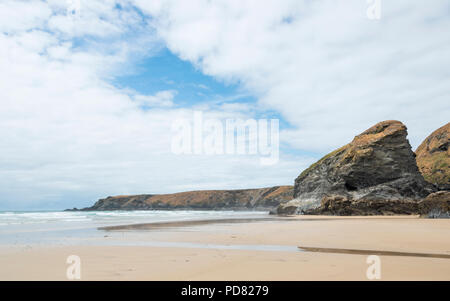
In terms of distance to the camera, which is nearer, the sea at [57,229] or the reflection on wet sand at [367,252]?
the reflection on wet sand at [367,252]

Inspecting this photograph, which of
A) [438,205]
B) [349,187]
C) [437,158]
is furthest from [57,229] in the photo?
[437,158]

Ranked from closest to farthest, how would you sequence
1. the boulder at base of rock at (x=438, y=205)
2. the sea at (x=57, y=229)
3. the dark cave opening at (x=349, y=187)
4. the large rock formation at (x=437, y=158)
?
the sea at (x=57, y=229) < the boulder at base of rock at (x=438, y=205) < the dark cave opening at (x=349, y=187) < the large rock formation at (x=437, y=158)

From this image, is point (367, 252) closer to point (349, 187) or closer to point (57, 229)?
point (57, 229)

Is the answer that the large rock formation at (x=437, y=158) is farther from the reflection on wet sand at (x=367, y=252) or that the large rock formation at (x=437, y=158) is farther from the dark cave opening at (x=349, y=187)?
the reflection on wet sand at (x=367, y=252)

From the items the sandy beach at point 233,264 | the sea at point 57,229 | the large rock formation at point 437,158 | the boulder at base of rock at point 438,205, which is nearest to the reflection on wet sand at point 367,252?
the sandy beach at point 233,264

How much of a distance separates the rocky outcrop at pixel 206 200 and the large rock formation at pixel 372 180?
64899 mm

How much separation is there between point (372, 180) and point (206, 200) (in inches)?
4403

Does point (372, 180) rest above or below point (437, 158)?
below

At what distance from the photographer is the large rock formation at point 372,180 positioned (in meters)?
37.2

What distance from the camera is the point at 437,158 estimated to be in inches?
2136

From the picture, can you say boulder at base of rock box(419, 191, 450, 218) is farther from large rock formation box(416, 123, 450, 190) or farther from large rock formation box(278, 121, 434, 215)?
large rock formation box(416, 123, 450, 190)

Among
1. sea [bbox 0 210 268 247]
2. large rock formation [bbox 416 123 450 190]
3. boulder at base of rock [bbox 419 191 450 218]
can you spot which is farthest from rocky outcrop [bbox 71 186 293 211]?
boulder at base of rock [bbox 419 191 450 218]

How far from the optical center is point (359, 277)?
17.7 feet

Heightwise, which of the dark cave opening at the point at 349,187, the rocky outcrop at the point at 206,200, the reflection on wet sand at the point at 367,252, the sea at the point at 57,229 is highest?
the dark cave opening at the point at 349,187
